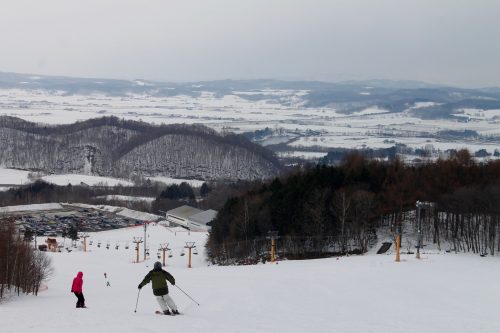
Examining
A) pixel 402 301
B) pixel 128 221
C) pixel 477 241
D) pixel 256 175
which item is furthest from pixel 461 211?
pixel 256 175

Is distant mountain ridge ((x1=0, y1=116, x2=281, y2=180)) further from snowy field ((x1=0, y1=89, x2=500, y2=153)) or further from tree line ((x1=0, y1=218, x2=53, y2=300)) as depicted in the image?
tree line ((x1=0, y1=218, x2=53, y2=300))

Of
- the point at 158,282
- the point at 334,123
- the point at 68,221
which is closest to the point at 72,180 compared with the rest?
the point at 68,221

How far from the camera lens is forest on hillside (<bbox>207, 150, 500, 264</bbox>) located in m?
25.9

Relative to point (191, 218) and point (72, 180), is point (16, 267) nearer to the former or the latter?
point (191, 218)

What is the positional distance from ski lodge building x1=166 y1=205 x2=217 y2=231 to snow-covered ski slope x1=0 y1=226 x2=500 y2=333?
1036 inches

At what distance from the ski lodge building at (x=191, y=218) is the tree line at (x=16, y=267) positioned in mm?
30613

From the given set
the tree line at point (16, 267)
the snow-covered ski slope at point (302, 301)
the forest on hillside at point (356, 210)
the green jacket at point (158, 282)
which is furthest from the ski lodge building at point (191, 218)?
the green jacket at point (158, 282)

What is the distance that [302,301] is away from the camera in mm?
13328

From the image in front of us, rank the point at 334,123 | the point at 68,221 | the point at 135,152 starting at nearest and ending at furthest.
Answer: the point at 68,221
the point at 135,152
the point at 334,123

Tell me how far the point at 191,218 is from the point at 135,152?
A: 52.7 meters

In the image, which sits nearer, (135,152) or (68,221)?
(68,221)

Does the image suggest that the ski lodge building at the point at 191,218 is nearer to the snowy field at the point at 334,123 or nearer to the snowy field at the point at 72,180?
the snowy field at the point at 72,180

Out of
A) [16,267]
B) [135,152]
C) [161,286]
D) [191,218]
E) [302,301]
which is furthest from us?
[135,152]

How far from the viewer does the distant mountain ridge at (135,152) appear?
92.8 meters
